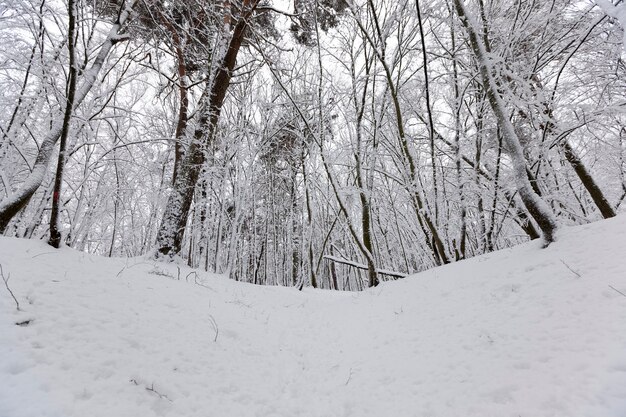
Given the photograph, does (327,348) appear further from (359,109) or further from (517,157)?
(359,109)

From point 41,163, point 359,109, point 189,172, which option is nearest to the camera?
point 41,163

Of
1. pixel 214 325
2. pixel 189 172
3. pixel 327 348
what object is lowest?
pixel 327 348

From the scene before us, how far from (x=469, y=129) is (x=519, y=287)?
14.1ft

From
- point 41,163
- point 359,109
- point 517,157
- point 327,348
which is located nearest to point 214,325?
point 327,348

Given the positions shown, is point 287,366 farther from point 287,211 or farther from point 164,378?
point 287,211

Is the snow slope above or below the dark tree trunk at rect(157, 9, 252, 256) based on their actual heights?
below

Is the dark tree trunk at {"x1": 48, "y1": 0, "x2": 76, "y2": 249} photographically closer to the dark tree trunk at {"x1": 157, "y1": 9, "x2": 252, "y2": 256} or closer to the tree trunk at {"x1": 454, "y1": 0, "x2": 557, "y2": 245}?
the dark tree trunk at {"x1": 157, "y1": 9, "x2": 252, "y2": 256}

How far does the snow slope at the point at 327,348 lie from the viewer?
1.53 meters

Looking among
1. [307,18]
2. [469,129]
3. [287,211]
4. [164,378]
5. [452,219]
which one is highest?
[307,18]

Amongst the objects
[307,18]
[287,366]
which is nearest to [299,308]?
[287,366]

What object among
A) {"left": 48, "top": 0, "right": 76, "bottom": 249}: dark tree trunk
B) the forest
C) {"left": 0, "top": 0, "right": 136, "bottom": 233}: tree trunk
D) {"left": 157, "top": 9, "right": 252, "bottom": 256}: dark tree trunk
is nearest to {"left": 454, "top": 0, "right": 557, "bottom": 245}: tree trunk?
the forest

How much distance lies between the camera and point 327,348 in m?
3.45

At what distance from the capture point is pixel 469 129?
5867mm

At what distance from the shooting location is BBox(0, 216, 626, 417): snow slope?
153 centimetres
